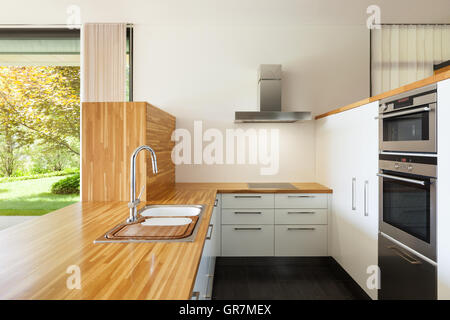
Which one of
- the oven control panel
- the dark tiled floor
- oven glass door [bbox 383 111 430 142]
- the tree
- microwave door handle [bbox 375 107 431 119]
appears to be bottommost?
the dark tiled floor

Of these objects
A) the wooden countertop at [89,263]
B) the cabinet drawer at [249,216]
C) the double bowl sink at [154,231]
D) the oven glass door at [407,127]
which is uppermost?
the oven glass door at [407,127]

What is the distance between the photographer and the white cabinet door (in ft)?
4.74

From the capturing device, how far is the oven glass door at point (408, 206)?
5.36ft

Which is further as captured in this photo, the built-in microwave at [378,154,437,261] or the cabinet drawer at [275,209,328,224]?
the cabinet drawer at [275,209,328,224]

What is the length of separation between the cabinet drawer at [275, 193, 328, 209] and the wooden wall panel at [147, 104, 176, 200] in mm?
1197

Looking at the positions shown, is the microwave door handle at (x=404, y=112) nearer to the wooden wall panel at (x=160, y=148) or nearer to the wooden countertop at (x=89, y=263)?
the wooden countertop at (x=89, y=263)

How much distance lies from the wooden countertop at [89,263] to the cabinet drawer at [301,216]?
59.8 inches

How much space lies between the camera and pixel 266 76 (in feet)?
11.2

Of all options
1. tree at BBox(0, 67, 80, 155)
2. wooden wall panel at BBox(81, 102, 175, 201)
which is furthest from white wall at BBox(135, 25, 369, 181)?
tree at BBox(0, 67, 80, 155)

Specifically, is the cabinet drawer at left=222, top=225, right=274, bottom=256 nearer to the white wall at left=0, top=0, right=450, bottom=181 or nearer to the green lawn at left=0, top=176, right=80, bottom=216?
the white wall at left=0, top=0, right=450, bottom=181

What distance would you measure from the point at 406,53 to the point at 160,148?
318 centimetres

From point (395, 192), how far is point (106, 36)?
11.7 ft

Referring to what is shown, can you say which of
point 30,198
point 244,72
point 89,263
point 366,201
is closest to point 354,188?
point 366,201

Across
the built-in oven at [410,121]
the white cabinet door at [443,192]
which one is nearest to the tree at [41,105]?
the built-in oven at [410,121]
